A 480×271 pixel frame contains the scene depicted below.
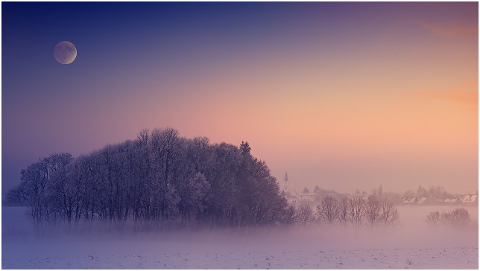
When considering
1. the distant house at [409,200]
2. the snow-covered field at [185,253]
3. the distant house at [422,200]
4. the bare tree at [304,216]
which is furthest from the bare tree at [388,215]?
the distant house at [409,200]

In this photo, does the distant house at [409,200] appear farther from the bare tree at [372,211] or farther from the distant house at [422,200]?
the bare tree at [372,211]

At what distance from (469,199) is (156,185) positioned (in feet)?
521

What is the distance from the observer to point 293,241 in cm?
6756

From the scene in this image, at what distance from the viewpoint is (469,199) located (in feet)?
600

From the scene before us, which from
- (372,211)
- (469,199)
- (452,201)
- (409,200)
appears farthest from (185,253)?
(452,201)

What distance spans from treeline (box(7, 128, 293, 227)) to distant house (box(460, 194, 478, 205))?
133886 millimetres

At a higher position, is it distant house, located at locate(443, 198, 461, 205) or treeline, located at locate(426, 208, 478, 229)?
distant house, located at locate(443, 198, 461, 205)

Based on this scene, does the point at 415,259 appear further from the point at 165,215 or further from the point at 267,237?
the point at 165,215

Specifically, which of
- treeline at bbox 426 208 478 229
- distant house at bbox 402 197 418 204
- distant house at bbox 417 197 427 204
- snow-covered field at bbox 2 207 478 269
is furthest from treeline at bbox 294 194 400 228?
distant house at bbox 402 197 418 204

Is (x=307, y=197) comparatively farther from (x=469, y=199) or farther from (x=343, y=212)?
(x=343, y=212)

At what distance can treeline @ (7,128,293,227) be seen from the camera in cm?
6512

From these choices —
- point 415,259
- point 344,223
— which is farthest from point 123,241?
point 344,223

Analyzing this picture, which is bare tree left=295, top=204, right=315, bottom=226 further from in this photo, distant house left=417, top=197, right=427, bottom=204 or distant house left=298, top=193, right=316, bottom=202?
distant house left=417, top=197, right=427, bottom=204

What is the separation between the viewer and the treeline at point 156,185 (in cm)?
6512
